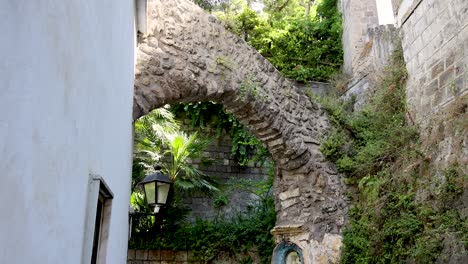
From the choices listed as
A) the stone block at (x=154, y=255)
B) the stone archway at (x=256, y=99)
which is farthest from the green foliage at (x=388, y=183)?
the stone block at (x=154, y=255)

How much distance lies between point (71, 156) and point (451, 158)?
4157 millimetres

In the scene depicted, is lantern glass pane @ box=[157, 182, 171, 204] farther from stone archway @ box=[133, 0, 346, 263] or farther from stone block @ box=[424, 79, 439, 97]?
stone block @ box=[424, 79, 439, 97]

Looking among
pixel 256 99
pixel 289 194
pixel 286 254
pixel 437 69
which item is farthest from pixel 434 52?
pixel 286 254

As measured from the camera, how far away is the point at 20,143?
1.11m

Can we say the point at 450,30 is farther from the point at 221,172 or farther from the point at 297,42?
the point at 297,42

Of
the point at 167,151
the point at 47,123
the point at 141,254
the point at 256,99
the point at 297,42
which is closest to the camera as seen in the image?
the point at 47,123

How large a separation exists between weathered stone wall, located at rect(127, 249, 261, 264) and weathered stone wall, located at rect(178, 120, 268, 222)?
232 cm

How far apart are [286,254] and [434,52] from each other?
3.47 metres

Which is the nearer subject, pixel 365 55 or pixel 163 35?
pixel 163 35

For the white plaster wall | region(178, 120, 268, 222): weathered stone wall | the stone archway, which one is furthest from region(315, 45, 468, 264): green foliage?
region(178, 120, 268, 222): weathered stone wall

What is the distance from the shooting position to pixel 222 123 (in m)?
11.4

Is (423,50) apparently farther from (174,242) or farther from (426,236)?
(174,242)

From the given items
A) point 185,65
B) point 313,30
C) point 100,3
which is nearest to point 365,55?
point 313,30

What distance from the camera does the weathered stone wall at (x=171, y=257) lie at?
7755 millimetres
